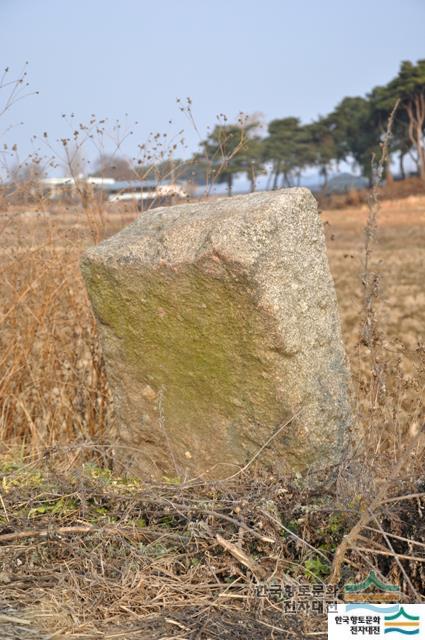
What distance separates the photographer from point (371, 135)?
138 ft

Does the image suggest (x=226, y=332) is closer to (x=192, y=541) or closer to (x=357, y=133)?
(x=192, y=541)

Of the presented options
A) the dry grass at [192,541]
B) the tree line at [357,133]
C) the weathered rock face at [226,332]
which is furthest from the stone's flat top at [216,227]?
the tree line at [357,133]

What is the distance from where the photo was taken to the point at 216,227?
2990 millimetres

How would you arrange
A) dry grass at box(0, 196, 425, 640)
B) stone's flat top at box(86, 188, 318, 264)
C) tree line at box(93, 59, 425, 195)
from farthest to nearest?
tree line at box(93, 59, 425, 195) < stone's flat top at box(86, 188, 318, 264) < dry grass at box(0, 196, 425, 640)

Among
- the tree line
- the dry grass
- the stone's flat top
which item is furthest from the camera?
the tree line

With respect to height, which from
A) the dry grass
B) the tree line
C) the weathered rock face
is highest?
the tree line

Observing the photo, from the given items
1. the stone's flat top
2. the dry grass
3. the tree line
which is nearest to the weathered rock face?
the stone's flat top

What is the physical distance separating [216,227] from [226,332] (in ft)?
1.30

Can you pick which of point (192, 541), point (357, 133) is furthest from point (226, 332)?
point (357, 133)

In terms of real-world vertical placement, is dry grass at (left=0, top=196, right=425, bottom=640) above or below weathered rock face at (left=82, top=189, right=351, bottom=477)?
below

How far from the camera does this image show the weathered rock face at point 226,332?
2947 millimetres

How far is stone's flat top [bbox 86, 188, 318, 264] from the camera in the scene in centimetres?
294

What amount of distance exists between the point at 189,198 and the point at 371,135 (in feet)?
130

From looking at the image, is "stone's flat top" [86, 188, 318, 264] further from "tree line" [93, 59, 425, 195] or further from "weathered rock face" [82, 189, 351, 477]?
"tree line" [93, 59, 425, 195]
